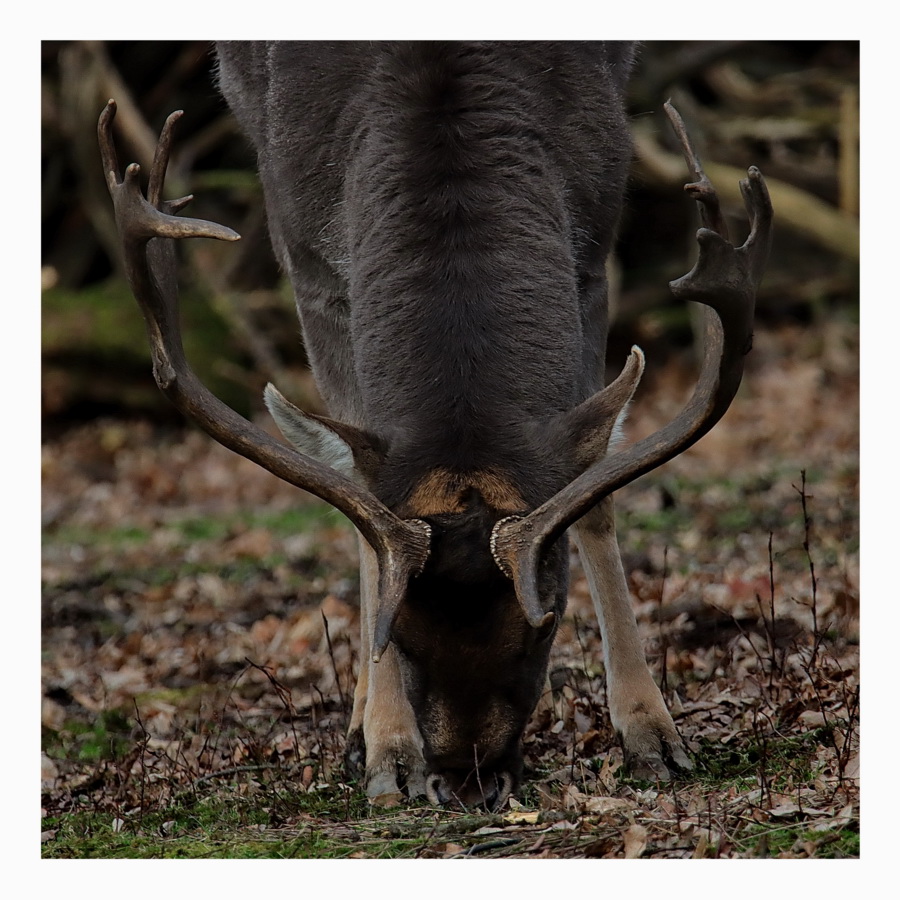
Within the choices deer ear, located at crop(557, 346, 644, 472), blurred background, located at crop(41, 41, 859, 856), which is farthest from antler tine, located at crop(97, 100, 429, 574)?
blurred background, located at crop(41, 41, 859, 856)

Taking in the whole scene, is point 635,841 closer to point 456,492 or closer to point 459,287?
point 456,492

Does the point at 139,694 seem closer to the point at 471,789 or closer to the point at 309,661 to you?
the point at 309,661

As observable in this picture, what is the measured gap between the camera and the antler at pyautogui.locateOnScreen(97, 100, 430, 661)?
4633 millimetres

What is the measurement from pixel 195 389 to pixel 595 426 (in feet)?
4.61

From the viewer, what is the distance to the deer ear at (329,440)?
188 inches

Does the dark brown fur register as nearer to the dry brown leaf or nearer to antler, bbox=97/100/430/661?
antler, bbox=97/100/430/661

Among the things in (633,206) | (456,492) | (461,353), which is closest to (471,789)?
(456,492)

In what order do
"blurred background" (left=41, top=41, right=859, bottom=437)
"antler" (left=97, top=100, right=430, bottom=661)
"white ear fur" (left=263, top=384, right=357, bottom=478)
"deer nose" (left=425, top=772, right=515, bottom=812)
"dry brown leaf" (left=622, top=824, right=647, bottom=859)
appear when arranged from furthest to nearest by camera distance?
"blurred background" (left=41, top=41, right=859, bottom=437) → "deer nose" (left=425, top=772, right=515, bottom=812) → "white ear fur" (left=263, top=384, right=357, bottom=478) → "antler" (left=97, top=100, right=430, bottom=661) → "dry brown leaf" (left=622, top=824, right=647, bottom=859)

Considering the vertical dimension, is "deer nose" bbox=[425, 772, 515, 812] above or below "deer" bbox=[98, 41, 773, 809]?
below

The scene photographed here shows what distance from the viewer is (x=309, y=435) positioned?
480 centimetres

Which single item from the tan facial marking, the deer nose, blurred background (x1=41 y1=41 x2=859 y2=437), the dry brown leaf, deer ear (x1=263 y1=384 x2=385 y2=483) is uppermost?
blurred background (x1=41 y1=41 x2=859 y2=437)

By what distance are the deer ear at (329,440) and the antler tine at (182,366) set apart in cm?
10

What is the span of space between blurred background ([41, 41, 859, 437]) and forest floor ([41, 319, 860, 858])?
2.85 m

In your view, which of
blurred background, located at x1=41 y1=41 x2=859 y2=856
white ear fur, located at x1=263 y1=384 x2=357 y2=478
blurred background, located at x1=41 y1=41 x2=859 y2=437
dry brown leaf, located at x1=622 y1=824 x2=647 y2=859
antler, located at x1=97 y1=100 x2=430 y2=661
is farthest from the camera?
blurred background, located at x1=41 y1=41 x2=859 y2=437
